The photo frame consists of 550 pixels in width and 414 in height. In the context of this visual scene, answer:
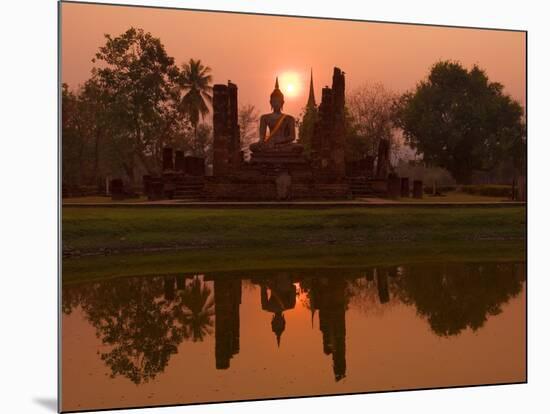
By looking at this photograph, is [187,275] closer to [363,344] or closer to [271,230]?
[271,230]

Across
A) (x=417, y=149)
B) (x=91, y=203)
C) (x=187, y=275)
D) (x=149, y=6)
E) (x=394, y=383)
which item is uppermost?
(x=149, y=6)

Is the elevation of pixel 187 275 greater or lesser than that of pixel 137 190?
lesser

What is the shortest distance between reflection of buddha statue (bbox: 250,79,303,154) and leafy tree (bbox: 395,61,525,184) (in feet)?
4.80

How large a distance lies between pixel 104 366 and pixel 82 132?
285cm

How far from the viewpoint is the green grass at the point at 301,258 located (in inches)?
330

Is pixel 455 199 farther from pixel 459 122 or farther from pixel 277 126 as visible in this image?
pixel 277 126

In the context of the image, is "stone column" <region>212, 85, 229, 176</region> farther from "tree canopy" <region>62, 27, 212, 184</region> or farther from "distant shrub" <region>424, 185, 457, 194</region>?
"distant shrub" <region>424, 185, 457, 194</region>

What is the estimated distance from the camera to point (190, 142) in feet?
32.6

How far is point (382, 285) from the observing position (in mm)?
8367

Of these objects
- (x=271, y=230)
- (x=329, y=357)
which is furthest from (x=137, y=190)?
(x=329, y=357)

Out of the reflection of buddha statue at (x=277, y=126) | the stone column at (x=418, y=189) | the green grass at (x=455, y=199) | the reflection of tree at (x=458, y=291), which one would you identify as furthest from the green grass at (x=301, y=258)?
the reflection of buddha statue at (x=277, y=126)

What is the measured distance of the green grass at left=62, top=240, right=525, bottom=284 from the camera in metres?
8.38

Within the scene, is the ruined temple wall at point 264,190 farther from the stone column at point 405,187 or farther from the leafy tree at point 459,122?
the leafy tree at point 459,122

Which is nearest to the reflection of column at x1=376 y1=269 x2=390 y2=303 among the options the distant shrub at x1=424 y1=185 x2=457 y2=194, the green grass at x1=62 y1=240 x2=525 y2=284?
the green grass at x1=62 y1=240 x2=525 y2=284
